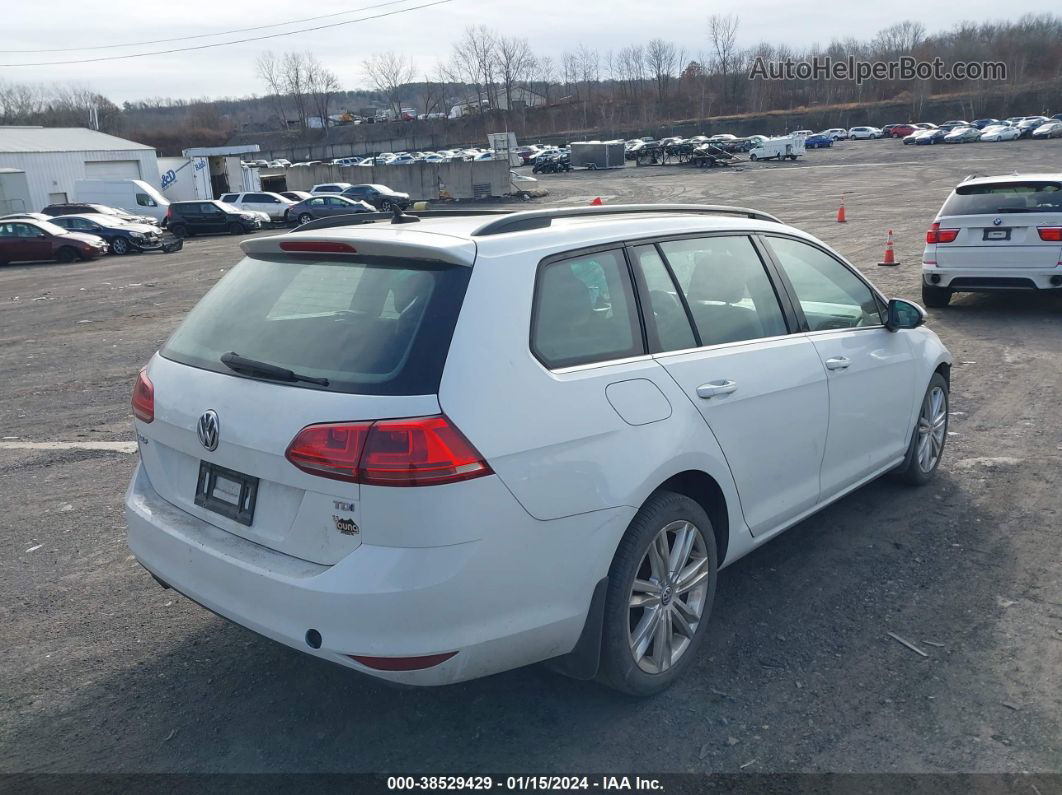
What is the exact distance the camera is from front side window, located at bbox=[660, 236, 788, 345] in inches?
150

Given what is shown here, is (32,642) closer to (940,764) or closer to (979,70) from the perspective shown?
(940,764)

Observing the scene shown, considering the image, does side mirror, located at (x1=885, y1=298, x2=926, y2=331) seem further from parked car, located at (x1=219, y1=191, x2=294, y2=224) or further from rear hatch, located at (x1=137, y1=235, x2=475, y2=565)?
parked car, located at (x1=219, y1=191, x2=294, y2=224)

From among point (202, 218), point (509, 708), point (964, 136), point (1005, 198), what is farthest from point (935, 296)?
point (964, 136)

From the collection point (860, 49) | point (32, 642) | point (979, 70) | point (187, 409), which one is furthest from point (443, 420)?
point (860, 49)

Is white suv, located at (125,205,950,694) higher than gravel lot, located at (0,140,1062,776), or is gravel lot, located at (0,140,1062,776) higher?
white suv, located at (125,205,950,694)

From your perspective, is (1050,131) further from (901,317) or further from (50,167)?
(901,317)

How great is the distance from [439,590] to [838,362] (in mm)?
2595

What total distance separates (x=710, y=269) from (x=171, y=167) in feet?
176

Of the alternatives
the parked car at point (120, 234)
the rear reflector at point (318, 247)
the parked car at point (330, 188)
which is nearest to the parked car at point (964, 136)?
the parked car at point (330, 188)

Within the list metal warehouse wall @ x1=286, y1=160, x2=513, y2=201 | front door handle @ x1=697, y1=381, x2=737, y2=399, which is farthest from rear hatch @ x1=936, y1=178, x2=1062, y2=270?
metal warehouse wall @ x1=286, y1=160, x2=513, y2=201

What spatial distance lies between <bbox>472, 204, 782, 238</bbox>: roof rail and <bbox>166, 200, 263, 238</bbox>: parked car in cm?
3480

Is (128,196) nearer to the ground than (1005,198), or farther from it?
farther from it

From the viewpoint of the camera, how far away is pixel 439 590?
268 cm

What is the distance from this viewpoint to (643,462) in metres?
3.16
